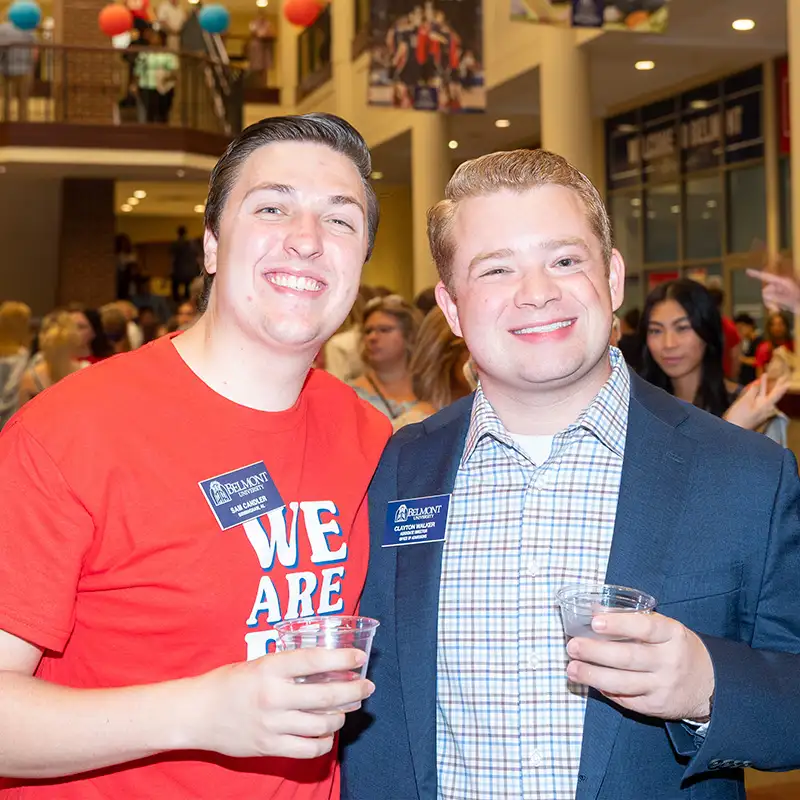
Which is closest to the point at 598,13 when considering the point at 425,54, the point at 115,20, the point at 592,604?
the point at 425,54

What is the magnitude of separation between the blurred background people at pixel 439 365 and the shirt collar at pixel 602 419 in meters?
2.60

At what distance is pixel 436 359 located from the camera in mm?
4836

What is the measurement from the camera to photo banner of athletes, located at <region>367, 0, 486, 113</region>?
429 inches

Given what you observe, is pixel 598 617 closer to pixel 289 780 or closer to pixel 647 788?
pixel 647 788

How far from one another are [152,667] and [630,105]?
14.2 m

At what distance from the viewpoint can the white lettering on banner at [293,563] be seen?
1.80m

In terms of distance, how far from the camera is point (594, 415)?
6.63 feet

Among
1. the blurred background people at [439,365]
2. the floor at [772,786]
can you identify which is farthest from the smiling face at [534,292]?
the blurred background people at [439,365]

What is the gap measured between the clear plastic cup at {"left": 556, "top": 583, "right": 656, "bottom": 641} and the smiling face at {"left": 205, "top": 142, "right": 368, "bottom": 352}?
689 millimetres

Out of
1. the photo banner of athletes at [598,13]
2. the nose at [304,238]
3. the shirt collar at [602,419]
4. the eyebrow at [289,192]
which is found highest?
the photo banner of athletes at [598,13]

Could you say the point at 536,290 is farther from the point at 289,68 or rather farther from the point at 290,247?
the point at 289,68

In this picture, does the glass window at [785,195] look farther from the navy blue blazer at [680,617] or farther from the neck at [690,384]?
the navy blue blazer at [680,617]

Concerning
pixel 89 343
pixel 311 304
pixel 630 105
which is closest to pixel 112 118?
pixel 630 105

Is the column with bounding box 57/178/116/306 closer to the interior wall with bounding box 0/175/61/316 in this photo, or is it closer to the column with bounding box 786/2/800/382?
the interior wall with bounding box 0/175/61/316
